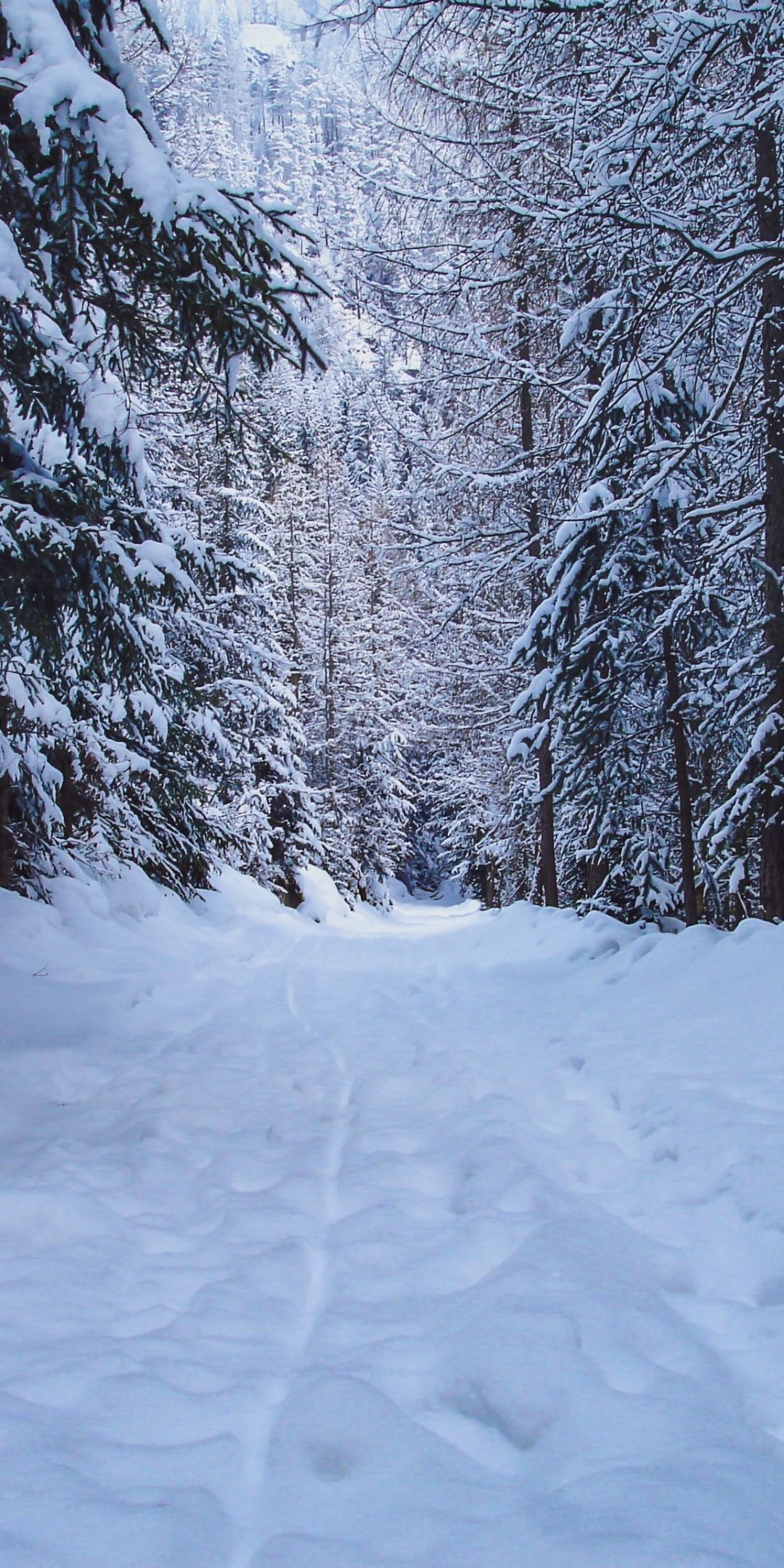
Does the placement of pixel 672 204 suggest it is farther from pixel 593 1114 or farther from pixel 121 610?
pixel 593 1114

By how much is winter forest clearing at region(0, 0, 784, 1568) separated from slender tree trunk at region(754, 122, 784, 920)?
0.13 feet

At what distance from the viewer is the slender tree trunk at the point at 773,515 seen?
21.0ft

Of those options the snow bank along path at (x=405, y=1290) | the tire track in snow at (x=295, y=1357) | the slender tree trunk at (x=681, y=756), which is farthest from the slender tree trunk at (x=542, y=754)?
the tire track in snow at (x=295, y=1357)

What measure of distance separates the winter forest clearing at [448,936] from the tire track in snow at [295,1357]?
0.02 metres

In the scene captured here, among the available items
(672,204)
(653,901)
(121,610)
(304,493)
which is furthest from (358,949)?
(304,493)

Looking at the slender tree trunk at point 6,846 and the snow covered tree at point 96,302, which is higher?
the snow covered tree at point 96,302

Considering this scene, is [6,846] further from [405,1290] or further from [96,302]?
[405,1290]

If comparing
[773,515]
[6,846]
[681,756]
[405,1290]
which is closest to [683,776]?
[681,756]

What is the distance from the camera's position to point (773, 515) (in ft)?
21.7

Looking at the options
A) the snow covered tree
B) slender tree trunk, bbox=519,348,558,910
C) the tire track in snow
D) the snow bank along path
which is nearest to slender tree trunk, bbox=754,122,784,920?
the snow bank along path

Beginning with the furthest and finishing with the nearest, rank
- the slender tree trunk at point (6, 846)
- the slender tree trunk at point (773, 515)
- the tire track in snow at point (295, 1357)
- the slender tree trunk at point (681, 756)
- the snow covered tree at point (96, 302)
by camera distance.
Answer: the slender tree trunk at point (681, 756) → the slender tree trunk at point (6, 846) → the slender tree trunk at point (773, 515) → the snow covered tree at point (96, 302) → the tire track in snow at point (295, 1357)

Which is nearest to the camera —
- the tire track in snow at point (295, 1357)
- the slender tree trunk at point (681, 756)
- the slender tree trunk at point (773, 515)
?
the tire track in snow at point (295, 1357)

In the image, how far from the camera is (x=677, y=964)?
6172 millimetres

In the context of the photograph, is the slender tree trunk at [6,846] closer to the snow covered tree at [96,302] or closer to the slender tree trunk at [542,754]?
the snow covered tree at [96,302]
